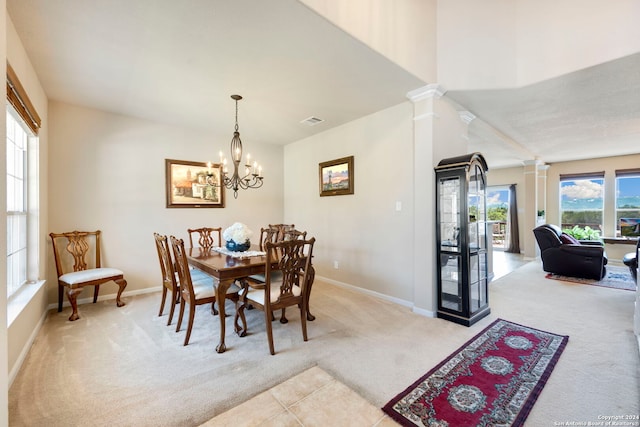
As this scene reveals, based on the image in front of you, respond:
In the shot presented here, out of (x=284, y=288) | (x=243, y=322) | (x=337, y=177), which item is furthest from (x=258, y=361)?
(x=337, y=177)

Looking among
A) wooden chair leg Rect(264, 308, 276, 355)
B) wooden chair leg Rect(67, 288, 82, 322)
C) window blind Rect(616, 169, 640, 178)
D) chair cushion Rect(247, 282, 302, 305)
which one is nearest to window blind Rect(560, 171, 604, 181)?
window blind Rect(616, 169, 640, 178)

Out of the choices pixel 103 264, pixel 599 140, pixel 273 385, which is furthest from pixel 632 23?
pixel 103 264

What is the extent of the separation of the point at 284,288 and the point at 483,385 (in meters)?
1.70

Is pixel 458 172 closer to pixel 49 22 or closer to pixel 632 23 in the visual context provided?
pixel 632 23

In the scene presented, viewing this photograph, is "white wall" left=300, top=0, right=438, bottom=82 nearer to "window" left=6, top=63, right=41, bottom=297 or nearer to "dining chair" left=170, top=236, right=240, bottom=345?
"dining chair" left=170, top=236, right=240, bottom=345

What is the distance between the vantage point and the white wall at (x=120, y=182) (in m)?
3.51

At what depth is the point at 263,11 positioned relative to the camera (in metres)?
1.94

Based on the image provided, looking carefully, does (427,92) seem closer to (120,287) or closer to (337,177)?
(337,177)

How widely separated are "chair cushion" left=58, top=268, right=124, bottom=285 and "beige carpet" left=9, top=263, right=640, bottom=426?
0.43 metres

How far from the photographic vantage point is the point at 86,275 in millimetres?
3205

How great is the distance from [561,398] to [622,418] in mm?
272

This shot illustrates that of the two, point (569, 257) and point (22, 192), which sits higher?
point (22, 192)

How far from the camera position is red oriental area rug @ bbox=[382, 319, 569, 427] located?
5.38ft

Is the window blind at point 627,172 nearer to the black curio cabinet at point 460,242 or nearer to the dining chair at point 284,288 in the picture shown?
the black curio cabinet at point 460,242
